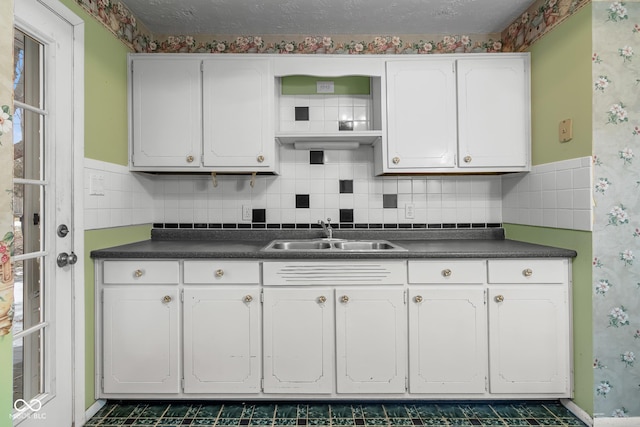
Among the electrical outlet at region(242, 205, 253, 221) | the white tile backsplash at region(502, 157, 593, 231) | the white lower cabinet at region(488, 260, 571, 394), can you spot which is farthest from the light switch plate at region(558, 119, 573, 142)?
the electrical outlet at region(242, 205, 253, 221)

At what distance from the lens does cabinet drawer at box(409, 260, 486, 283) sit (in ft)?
6.63

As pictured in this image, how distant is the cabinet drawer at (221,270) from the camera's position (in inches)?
79.9

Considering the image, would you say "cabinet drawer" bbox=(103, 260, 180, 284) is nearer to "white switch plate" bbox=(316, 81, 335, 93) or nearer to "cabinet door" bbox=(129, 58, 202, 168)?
"cabinet door" bbox=(129, 58, 202, 168)

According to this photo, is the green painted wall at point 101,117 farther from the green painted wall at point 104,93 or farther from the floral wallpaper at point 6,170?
the floral wallpaper at point 6,170

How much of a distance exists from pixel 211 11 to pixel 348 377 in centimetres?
233

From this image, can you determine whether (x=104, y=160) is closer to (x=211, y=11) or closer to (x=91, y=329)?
(x=91, y=329)

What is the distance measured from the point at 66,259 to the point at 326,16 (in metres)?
2.05

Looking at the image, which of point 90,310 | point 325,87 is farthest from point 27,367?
point 325,87

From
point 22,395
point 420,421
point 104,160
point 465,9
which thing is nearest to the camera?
point 22,395

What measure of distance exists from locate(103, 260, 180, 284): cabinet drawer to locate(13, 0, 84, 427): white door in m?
0.19

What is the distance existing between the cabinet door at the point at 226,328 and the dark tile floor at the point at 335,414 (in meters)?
0.20

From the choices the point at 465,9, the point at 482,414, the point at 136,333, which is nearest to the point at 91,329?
the point at 136,333

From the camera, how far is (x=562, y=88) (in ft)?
6.81

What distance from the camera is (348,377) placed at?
6.63ft
